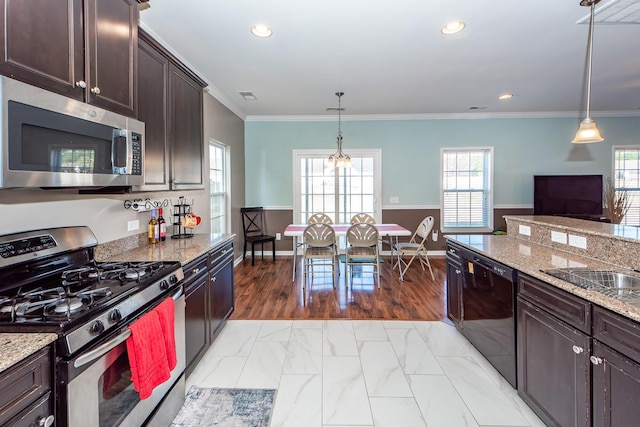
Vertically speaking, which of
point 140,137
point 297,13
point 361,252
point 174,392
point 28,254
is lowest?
point 174,392

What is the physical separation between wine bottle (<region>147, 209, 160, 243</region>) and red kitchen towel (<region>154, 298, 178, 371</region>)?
1.17m

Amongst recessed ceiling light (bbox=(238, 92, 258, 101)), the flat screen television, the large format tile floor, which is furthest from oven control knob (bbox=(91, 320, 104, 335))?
the flat screen television

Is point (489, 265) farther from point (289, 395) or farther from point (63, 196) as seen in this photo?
point (63, 196)

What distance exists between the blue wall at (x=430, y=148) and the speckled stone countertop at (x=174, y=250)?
329 cm

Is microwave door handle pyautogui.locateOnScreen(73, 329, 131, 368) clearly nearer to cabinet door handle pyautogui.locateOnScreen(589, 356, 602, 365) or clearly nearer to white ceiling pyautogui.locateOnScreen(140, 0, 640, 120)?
cabinet door handle pyautogui.locateOnScreen(589, 356, 602, 365)

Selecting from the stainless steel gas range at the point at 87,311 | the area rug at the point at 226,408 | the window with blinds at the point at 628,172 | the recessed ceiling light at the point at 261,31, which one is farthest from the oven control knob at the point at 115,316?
the window with blinds at the point at 628,172

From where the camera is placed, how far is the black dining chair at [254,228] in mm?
5469

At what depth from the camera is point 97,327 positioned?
1183 millimetres

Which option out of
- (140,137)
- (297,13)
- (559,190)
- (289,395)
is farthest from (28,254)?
(559,190)

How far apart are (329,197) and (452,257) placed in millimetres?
3464

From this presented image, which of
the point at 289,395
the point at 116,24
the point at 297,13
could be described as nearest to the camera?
the point at 116,24

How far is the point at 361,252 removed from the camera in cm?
413

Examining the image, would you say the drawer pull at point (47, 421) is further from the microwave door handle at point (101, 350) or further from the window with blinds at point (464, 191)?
the window with blinds at point (464, 191)

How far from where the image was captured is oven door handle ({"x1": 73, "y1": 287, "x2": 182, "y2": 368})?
111 centimetres
